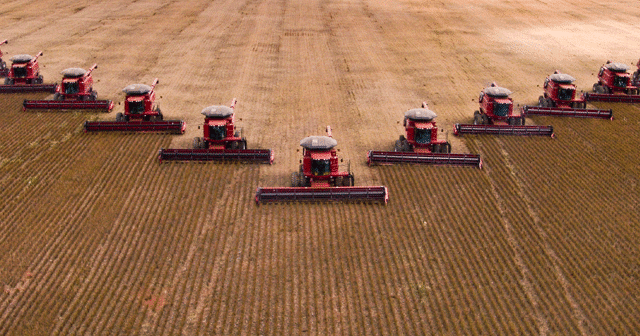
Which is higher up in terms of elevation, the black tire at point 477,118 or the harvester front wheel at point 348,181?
the black tire at point 477,118

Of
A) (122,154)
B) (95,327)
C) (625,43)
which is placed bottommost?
(95,327)

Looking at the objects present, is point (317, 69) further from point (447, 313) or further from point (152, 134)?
point (447, 313)

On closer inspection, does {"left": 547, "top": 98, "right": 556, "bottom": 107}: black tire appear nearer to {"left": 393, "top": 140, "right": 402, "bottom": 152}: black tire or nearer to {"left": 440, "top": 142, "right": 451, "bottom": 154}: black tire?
{"left": 440, "top": 142, "right": 451, "bottom": 154}: black tire

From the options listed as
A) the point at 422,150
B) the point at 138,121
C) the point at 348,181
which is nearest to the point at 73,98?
the point at 138,121

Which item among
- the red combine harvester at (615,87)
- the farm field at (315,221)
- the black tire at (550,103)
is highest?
the red combine harvester at (615,87)

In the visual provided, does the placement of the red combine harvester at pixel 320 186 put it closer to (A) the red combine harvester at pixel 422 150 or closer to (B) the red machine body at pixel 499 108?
(A) the red combine harvester at pixel 422 150

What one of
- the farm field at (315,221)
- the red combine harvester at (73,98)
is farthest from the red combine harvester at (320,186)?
the red combine harvester at (73,98)

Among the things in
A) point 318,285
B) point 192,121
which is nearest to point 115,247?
point 318,285
